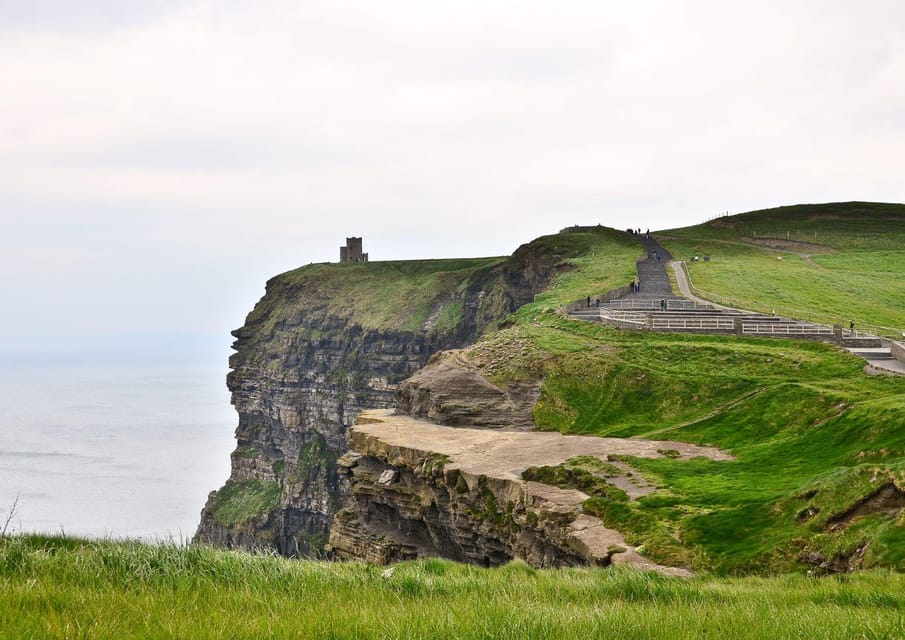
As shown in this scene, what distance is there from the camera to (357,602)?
8.60m

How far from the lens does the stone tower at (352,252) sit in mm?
151375

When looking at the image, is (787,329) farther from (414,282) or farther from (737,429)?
(414,282)

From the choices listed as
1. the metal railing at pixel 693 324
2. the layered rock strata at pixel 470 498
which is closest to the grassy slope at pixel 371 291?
the metal railing at pixel 693 324

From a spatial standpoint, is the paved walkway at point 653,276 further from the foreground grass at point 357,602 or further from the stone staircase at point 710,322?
the foreground grass at point 357,602

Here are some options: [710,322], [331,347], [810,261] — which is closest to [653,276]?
[810,261]

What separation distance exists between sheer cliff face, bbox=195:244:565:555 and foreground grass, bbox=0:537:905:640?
75.5 metres

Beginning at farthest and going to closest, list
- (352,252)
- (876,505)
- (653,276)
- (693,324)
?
(352,252), (653,276), (693,324), (876,505)

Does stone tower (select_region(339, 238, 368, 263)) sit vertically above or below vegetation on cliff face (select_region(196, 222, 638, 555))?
above

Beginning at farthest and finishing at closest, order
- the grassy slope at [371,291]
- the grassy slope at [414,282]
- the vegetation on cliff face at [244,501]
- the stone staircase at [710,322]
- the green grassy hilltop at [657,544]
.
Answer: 1. the grassy slope at [371,291]
2. the vegetation on cliff face at [244,501]
3. the grassy slope at [414,282]
4. the stone staircase at [710,322]
5. the green grassy hilltop at [657,544]

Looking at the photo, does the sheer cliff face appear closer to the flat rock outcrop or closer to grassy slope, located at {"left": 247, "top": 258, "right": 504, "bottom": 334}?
grassy slope, located at {"left": 247, "top": 258, "right": 504, "bottom": 334}

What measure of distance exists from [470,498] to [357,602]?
1907cm

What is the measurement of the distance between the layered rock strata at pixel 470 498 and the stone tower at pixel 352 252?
112 m

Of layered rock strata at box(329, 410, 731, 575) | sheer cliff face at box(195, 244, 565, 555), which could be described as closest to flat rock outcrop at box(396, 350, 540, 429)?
layered rock strata at box(329, 410, 731, 575)

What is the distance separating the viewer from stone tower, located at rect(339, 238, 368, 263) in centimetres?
15138
